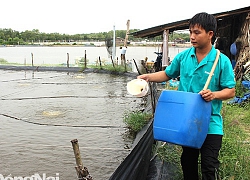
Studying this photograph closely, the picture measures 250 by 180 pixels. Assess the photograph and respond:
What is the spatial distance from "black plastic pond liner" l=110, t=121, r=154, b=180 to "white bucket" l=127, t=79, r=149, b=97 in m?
0.57

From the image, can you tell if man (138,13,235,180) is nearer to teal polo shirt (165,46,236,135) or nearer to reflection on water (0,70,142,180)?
teal polo shirt (165,46,236,135)

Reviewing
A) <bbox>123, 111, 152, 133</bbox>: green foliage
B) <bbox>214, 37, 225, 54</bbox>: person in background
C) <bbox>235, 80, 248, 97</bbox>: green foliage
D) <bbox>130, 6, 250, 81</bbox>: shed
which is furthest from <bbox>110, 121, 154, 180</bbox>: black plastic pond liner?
<bbox>214, 37, 225, 54</bbox>: person in background

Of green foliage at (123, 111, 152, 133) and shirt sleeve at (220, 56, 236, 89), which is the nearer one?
shirt sleeve at (220, 56, 236, 89)

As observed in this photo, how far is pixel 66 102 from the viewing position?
9.47m

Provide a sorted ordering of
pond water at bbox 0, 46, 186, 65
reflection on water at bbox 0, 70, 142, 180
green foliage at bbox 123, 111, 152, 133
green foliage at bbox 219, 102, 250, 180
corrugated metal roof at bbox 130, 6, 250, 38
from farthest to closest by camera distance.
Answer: pond water at bbox 0, 46, 186, 65
corrugated metal roof at bbox 130, 6, 250, 38
green foliage at bbox 123, 111, 152, 133
reflection on water at bbox 0, 70, 142, 180
green foliage at bbox 219, 102, 250, 180

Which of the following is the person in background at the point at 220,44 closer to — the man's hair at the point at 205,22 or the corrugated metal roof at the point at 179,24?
the corrugated metal roof at the point at 179,24

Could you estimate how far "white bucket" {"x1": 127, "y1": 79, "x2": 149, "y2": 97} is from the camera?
7.84ft

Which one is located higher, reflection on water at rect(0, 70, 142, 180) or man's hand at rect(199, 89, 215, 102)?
man's hand at rect(199, 89, 215, 102)

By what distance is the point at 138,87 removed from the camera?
2416mm

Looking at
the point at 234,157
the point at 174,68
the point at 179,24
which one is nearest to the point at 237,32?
the point at 179,24

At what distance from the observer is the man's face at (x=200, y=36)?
2090 millimetres

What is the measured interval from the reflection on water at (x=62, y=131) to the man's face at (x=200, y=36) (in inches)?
110

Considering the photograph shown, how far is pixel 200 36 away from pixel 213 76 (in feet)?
0.98

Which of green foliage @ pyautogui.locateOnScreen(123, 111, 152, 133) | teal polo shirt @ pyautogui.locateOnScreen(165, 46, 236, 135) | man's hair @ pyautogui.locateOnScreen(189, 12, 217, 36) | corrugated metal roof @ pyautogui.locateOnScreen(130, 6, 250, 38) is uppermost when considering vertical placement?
corrugated metal roof @ pyautogui.locateOnScreen(130, 6, 250, 38)
